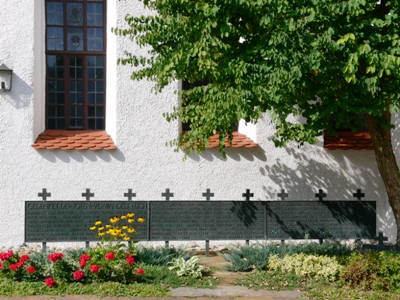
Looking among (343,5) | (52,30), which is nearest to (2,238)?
(52,30)

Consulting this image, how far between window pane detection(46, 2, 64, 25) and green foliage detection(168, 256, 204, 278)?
6237 mm

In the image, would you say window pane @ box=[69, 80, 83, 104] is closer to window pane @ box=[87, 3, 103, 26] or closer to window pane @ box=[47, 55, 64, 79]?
window pane @ box=[47, 55, 64, 79]

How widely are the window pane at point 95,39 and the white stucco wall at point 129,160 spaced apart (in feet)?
1.10

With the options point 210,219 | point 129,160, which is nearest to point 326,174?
point 210,219

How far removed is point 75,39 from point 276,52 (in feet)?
19.8

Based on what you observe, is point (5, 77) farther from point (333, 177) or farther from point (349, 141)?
point (349, 141)

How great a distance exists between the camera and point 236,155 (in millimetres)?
13984

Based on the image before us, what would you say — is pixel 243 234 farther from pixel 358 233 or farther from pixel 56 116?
pixel 56 116

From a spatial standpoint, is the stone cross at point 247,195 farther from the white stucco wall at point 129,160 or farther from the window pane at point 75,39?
the window pane at point 75,39

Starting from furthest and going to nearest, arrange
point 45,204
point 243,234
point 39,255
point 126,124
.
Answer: point 126,124, point 243,234, point 45,204, point 39,255

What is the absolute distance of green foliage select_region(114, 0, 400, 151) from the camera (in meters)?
9.52

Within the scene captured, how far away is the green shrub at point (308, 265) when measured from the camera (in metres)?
10.1

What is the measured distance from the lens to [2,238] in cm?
1338

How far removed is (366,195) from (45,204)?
6.57m
